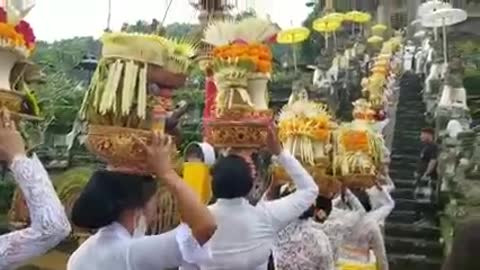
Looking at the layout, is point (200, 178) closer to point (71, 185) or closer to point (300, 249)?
point (300, 249)

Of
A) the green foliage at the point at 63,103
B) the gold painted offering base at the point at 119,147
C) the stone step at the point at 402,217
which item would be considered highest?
the gold painted offering base at the point at 119,147

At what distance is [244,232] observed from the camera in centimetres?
558

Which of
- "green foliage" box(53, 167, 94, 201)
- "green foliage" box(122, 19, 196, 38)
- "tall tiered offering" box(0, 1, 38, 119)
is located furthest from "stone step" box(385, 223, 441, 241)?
"tall tiered offering" box(0, 1, 38, 119)

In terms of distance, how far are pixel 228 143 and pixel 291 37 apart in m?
20.9

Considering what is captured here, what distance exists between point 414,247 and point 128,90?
979 centimetres

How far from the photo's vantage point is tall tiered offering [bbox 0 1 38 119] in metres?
4.38

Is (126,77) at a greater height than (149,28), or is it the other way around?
(149,28)

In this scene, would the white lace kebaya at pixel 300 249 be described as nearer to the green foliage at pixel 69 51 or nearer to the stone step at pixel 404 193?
the stone step at pixel 404 193

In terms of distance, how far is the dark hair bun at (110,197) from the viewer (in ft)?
14.2

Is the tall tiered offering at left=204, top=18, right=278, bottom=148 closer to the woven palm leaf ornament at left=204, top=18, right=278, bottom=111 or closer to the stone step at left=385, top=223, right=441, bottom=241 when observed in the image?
the woven palm leaf ornament at left=204, top=18, right=278, bottom=111

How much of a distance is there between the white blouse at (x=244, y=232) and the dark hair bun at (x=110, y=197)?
1.05 metres

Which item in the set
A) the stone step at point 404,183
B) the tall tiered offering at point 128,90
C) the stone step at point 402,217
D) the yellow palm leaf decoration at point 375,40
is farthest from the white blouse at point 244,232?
the yellow palm leaf decoration at point 375,40

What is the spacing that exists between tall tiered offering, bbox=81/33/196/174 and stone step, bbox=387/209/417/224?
11.0 metres

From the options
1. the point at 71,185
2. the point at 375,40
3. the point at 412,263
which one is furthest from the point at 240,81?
the point at 375,40
